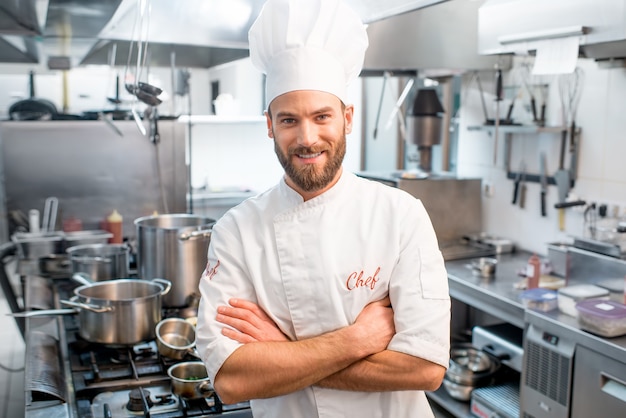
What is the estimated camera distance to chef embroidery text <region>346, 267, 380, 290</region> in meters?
1.29

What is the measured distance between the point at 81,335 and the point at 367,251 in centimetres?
94

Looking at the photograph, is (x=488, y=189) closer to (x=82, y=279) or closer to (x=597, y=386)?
(x=597, y=386)

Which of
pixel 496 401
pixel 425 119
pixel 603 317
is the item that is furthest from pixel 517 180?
pixel 603 317

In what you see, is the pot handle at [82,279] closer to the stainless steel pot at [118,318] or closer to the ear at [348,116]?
the stainless steel pot at [118,318]

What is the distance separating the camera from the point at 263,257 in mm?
1325

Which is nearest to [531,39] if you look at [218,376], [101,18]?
[101,18]

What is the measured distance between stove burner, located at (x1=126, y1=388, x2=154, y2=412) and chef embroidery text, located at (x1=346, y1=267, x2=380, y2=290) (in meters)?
0.54

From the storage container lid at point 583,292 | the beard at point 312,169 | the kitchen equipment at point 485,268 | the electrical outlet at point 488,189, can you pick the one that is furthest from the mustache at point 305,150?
the electrical outlet at point 488,189

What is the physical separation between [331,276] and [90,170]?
2.67m

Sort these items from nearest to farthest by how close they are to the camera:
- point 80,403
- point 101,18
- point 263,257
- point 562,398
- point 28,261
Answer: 1. point 263,257
2. point 80,403
3. point 101,18
4. point 562,398
5. point 28,261

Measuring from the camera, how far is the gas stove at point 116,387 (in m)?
1.40

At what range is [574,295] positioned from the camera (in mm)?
2365

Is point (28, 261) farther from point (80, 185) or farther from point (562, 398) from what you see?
point (562, 398)

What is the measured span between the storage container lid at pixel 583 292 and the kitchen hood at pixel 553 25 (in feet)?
3.07
